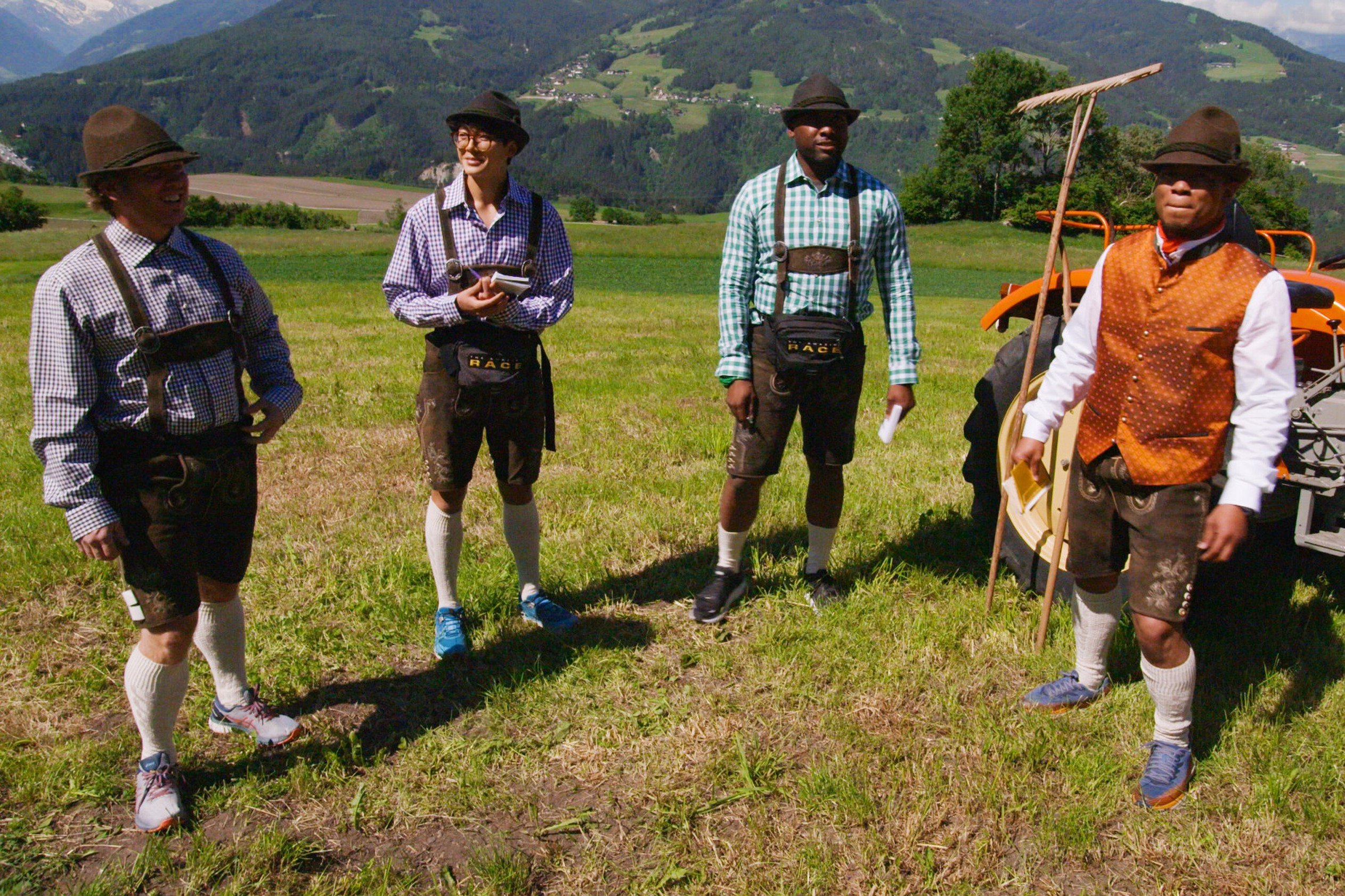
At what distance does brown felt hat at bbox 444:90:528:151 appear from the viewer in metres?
3.26

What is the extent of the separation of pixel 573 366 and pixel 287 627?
583 cm

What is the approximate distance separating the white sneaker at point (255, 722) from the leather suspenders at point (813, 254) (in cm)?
239

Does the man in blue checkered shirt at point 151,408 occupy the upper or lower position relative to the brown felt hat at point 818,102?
lower

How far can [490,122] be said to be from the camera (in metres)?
3.28

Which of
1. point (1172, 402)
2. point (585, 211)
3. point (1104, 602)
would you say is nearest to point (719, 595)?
point (1104, 602)

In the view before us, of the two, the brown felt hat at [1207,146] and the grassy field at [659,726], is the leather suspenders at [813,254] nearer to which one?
the brown felt hat at [1207,146]

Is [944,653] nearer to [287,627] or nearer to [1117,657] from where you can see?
[1117,657]

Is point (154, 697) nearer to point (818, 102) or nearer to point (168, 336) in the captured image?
point (168, 336)

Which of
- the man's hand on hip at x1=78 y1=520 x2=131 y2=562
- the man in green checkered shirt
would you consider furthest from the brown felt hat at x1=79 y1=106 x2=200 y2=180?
the man in green checkered shirt

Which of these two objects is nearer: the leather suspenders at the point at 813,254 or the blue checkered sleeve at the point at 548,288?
the blue checkered sleeve at the point at 548,288

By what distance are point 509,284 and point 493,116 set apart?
594 mm

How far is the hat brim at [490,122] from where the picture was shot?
10.7ft

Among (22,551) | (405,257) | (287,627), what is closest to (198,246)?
(405,257)

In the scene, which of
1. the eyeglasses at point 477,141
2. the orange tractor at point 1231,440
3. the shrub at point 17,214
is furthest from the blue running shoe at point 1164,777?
the shrub at point 17,214
